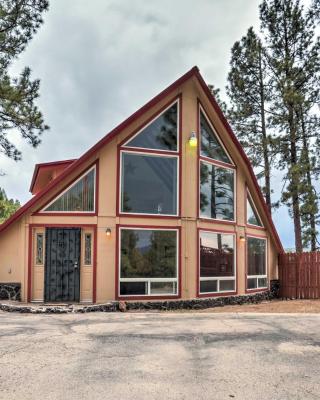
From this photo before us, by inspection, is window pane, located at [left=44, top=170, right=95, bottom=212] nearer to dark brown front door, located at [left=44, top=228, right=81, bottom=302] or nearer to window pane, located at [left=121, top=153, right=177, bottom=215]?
dark brown front door, located at [left=44, top=228, right=81, bottom=302]

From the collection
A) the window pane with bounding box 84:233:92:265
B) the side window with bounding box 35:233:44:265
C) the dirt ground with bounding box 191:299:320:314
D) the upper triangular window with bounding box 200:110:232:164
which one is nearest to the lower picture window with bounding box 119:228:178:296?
the window pane with bounding box 84:233:92:265

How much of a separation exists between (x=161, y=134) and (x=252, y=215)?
5.31 metres

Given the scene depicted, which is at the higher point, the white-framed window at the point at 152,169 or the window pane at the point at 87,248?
the white-framed window at the point at 152,169

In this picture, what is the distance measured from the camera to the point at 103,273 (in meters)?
12.0

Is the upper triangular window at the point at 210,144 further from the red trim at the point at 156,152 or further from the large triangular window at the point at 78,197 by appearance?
the large triangular window at the point at 78,197

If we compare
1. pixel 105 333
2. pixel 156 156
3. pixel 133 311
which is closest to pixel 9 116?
pixel 156 156

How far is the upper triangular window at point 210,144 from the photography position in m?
14.1

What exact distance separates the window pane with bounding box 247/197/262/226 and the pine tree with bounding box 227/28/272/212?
652cm

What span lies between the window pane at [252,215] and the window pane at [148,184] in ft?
13.2

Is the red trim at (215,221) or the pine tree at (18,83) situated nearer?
the red trim at (215,221)

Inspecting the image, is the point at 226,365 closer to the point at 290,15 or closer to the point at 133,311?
the point at 133,311

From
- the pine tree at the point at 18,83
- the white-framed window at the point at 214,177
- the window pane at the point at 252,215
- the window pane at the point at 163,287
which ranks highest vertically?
the pine tree at the point at 18,83

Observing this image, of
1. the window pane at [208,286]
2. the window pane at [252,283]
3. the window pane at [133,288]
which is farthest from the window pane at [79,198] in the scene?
the window pane at [252,283]

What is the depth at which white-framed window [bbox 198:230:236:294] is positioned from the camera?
1328 centimetres
